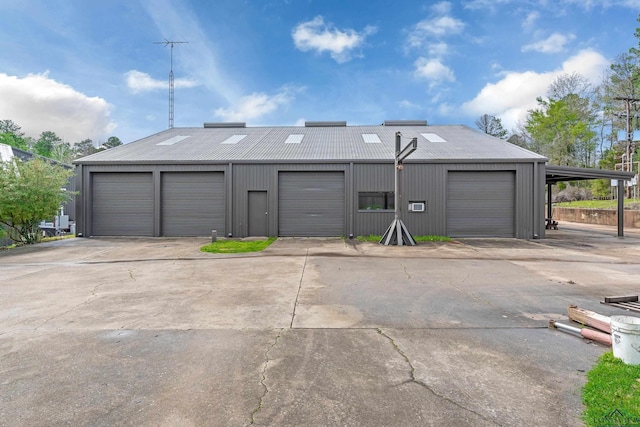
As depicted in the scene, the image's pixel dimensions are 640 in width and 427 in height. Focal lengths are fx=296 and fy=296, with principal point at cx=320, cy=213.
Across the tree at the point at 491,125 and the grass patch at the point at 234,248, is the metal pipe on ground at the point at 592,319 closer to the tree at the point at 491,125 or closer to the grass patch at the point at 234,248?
the grass patch at the point at 234,248

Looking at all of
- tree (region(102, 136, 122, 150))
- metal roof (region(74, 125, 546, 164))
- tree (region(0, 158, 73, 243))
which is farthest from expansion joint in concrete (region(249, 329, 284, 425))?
tree (region(102, 136, 122, 150))

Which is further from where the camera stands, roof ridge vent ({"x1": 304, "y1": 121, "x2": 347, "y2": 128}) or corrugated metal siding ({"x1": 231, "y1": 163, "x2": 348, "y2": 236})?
roof ridge vent ({"x1": 304, "y1": 121, "x2": 347, "y2": 128})

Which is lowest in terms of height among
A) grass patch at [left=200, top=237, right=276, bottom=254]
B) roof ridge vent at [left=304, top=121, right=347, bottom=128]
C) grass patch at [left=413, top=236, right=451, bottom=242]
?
grass patch at [left=200, top=237, right=276, bottom=254]

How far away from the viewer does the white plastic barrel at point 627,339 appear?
2.67m

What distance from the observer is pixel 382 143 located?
1641cm

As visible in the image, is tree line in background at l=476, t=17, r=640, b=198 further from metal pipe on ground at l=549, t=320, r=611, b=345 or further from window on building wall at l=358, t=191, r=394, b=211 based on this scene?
metal pipe on ground at l=549, t=320, r=611, b=345

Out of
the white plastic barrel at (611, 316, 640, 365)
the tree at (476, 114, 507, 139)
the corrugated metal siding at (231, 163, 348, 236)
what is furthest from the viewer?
the tree at (476, 114, 507, 139)

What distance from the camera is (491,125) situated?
44.9 meters

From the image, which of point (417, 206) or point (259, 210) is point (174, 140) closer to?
point (259, 210)

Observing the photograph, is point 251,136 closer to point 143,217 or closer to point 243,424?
point 143,217

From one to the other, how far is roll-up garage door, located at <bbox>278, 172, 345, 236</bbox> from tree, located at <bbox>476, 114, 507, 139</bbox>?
40.2 m

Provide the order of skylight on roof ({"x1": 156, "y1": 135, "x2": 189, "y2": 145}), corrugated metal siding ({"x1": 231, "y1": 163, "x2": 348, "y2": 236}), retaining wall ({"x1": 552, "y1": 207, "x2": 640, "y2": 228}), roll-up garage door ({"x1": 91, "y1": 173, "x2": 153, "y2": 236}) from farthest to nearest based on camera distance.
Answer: retaining wall ({"x1": 552, "y1": 207, "x2": 640, "y2": 228}) → skylight on roof ({"x1": 156, "y1": 135, "x2": 189, "y2": 145}) → roll-up garage door ({"x1": 91, "y1": 173, "x2": 153, "y2": 236}) → corrugated metal siding ({"x1": 231, "y1": 163, "x2": 348, "y2": 236})

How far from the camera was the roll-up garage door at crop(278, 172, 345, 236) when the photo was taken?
14.1 metres

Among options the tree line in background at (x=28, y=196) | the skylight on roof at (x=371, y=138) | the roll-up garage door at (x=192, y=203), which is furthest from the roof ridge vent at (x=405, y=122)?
the tree line in background at (x=28, y=196)
